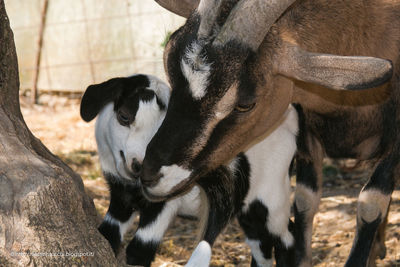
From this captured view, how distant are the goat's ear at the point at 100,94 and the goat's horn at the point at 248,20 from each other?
1168 millimetres

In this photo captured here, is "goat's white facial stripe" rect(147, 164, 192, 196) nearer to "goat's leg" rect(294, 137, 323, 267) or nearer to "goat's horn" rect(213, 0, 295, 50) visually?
"goat's horn" rect(213, 0, 295, 50)

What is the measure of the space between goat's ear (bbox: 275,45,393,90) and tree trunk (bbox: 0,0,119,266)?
1.41m

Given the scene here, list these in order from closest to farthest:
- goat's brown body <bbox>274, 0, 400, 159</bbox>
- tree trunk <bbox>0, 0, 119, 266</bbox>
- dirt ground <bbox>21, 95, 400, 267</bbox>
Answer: tree trunk <bbox>0, 0, 119, 266</bbox>
goat's brown body <bbox>274, 0, 400, 159</bbox>
dirt ground <bbox>21, 95, 400, 267</bbox>

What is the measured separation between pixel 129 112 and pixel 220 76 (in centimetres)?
113

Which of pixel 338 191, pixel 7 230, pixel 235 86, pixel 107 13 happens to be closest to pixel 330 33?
pixel 235 86

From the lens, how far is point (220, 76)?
346 centimetres

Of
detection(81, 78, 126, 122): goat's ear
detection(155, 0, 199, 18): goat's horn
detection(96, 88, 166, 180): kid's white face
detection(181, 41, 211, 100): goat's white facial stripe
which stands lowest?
Result: detection(96, 88, 166, 180): kid's white face

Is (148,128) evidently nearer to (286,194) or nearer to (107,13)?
(286,194)

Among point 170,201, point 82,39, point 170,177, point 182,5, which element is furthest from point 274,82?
point 82,39

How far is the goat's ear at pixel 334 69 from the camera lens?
10.6 ft

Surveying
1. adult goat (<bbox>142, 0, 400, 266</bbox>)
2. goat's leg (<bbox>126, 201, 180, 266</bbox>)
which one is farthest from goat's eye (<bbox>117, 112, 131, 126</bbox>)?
adult goat (<bbox>142, 0, 400, 266</bbox>)

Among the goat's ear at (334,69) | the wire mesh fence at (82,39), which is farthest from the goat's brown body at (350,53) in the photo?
the wire mesh fence at (82,39)

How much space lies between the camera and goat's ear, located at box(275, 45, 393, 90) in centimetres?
323

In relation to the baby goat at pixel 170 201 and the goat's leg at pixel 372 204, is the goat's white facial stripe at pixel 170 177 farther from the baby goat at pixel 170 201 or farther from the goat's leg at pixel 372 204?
the goat's leg at pixel 372 204
